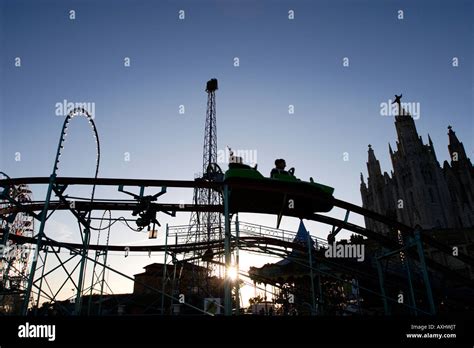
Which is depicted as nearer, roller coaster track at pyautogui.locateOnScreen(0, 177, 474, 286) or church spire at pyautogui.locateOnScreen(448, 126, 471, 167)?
roller coaster track at pyautogui.locateOnScreen(0, 177, 474, 286)

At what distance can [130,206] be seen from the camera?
1509 centimetres

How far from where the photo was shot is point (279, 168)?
1450cm

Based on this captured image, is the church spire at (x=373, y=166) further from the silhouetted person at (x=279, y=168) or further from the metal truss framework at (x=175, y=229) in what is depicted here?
the silhouetted person at (x=279, y=168)

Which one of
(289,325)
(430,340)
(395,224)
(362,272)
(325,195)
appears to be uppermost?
(325,195)

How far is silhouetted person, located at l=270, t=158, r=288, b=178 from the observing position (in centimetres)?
1405

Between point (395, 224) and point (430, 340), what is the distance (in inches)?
390

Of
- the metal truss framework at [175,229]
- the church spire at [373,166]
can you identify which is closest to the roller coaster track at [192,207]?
the metal truss framework at [175,229]

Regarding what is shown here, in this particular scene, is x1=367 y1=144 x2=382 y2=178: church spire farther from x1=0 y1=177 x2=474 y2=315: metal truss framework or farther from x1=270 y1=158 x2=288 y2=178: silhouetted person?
x1=270 y1=158 x2=288 y2=178: silhouetted person

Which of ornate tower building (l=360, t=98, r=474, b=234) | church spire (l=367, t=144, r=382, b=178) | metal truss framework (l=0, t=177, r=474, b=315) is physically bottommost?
metal truss framework (l=0, t=177, r=474, b=315)

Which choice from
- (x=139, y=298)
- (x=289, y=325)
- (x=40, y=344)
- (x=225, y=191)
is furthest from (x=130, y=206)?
(x=139, y=298)

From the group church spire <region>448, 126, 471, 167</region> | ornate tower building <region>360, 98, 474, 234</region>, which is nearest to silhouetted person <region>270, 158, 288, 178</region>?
ornate tower building <region>360, 98, 474, 234</region>

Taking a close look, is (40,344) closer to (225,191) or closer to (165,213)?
(225,191)

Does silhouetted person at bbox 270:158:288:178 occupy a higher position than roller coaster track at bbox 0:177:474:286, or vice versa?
silhouetted person at bbox 270:158:288:178

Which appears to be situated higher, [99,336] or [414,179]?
[414,179]
